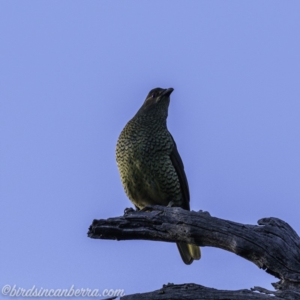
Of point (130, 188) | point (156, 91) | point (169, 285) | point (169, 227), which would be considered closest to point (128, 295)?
point (169, 285)

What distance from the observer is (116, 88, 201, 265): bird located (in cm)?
998

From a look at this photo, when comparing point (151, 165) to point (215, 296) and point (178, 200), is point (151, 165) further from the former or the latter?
point (215, 296)

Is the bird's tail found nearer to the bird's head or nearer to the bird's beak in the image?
the bird's head

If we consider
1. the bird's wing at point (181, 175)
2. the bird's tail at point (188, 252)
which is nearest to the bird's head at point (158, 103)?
the bird's wing at point (181, 175)

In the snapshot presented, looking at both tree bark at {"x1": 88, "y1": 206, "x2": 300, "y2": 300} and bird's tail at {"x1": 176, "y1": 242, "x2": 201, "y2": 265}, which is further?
bird's tail at {"x1": 176, "y1": 242, "x2": 201, "y2": 265}

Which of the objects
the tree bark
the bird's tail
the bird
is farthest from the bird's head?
the tree bark

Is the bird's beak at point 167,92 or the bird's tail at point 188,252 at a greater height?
the bird's beak at point 167,92

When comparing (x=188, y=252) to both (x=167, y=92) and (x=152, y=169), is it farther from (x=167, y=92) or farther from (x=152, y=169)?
(x=167, y=92)

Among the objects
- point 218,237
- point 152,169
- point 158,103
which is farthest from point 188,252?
point 218,237

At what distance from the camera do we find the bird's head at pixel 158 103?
36.1 ft

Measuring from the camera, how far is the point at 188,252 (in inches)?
404

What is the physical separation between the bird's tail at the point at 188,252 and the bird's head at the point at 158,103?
2.04 meters

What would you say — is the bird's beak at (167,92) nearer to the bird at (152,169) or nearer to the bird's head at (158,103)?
the bird's head at (158,103)

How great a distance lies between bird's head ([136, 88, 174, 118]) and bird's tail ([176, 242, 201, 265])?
2.04 m
